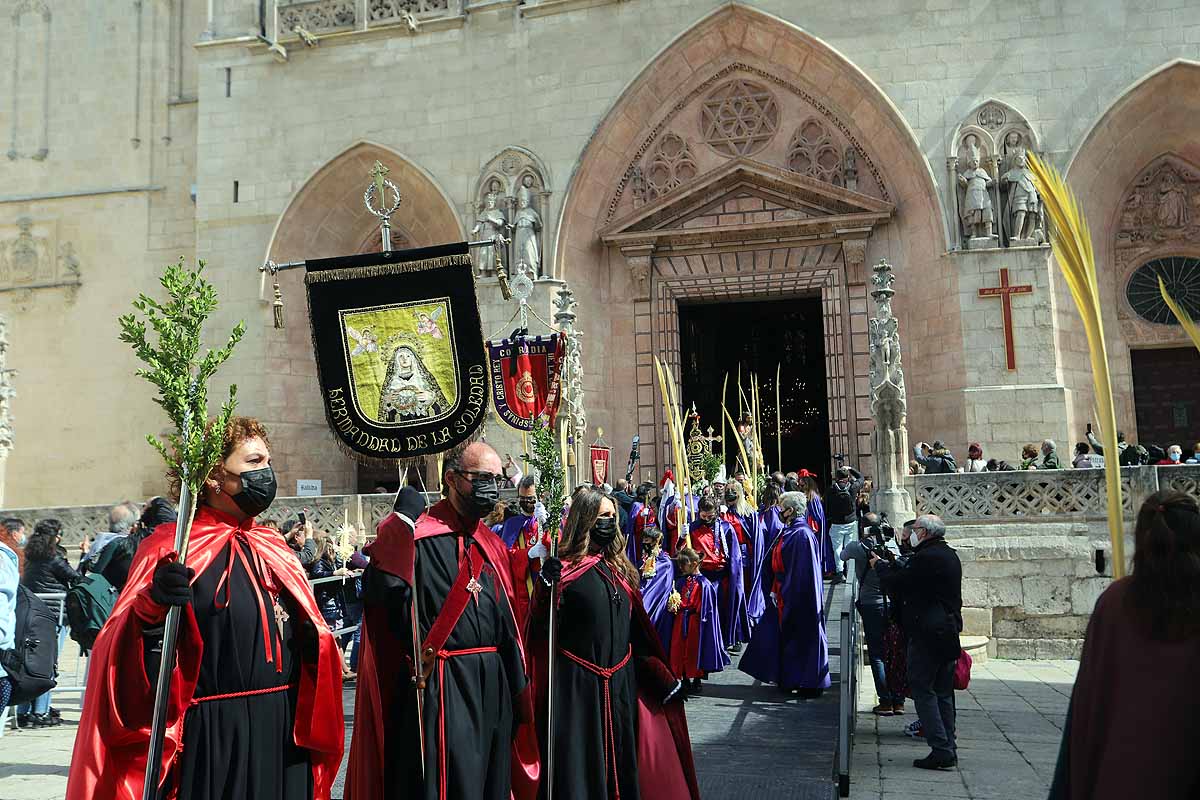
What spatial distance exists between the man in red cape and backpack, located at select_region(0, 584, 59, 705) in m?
3.71

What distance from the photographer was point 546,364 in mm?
9203

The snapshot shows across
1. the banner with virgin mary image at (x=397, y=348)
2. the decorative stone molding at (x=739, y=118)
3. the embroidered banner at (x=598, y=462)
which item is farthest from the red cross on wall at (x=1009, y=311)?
the banner with virgin mary image at (x=397, y=348)

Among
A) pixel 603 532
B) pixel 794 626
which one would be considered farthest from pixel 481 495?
pixel 794 626

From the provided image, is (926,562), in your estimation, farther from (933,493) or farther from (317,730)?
(933,493)

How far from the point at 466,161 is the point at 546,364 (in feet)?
34.1

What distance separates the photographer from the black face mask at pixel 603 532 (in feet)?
15.2

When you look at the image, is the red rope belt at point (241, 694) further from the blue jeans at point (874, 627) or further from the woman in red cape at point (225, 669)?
the blue jeans at point (874, 627)

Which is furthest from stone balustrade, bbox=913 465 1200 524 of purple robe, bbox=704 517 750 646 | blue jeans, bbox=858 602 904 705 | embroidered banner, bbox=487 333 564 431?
embroidered banner, bbox=487 333 564 431

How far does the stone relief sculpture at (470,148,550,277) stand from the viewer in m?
17.8

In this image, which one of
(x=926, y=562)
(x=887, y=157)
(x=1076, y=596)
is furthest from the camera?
(x=887, y=157)

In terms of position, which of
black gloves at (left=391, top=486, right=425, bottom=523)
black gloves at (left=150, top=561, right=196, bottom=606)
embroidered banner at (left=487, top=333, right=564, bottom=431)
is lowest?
black gloves at (left=150, top=561, right=196, bottom=606)

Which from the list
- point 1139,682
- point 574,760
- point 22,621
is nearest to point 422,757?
point 574,760

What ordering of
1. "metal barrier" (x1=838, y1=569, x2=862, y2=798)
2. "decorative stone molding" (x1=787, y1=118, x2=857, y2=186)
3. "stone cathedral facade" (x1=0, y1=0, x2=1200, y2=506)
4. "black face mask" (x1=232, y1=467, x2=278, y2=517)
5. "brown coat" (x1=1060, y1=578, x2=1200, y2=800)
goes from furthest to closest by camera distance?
"decorative stone molding" (x1=787, y1=118, x2=857, y2=186), "stone cathedral facade" (x1=0, y1=0, x2=1200, y2=506), "metal barrier" (x1=838, y1=569, x2=862, y2=798), "black face mask" (x1=232, y1=467, x2=278, y2=517), "brown coat" (x1=1060, y1=578, x2=1200, y2=800)

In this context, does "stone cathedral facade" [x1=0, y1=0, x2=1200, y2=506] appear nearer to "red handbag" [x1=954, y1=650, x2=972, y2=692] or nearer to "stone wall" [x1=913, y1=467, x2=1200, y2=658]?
"stone wall" [x1=913, y1=467, x2=1200, y2=658]
